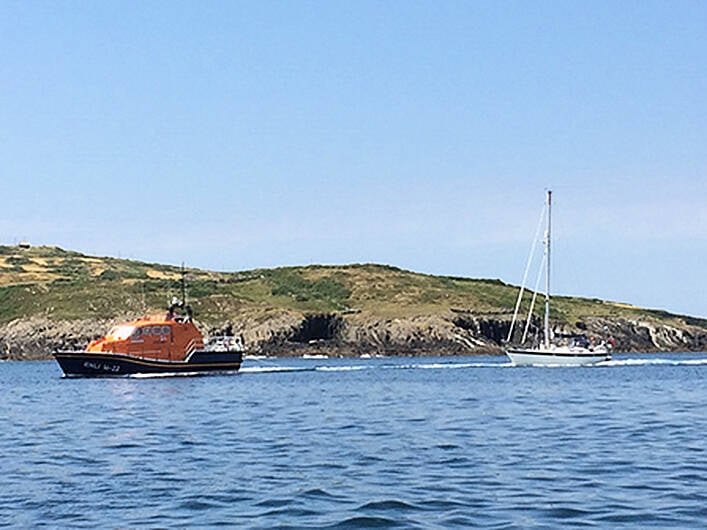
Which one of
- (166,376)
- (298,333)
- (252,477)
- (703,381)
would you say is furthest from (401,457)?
(298,333)

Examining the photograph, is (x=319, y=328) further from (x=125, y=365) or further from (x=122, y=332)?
(x=125, y=365)

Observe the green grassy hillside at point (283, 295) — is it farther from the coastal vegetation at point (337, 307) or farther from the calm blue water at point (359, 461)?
the calm blue water at point (359, 461)

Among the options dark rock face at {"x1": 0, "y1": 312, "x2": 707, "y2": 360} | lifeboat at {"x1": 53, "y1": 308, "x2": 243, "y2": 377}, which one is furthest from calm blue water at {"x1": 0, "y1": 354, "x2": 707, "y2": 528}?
dark rock face at {"x1": 0, "y1": 312, "x2": 707, "y2": 360}

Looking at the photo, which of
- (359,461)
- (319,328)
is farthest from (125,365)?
(319,328)

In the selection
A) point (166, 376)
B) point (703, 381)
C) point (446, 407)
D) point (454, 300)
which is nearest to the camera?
point (446, 407)

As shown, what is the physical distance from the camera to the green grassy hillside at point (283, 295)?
15675 centimetres

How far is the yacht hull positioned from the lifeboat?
99.6 ft

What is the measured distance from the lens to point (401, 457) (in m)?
28.6

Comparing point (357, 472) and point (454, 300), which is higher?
point (454, 300)

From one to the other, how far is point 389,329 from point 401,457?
12129 centimetres

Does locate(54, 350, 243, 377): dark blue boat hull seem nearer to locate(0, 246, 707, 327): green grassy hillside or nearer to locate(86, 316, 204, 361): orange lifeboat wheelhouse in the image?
locate(86, 316, 204, 361): orange lifeboat wheelhouse

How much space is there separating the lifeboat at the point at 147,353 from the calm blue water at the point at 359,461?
21932 millimetres

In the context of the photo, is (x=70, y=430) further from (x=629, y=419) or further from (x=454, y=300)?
(x=454, y=300)

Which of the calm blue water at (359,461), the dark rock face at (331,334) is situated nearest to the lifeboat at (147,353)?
the calm blue water at (359,461)
